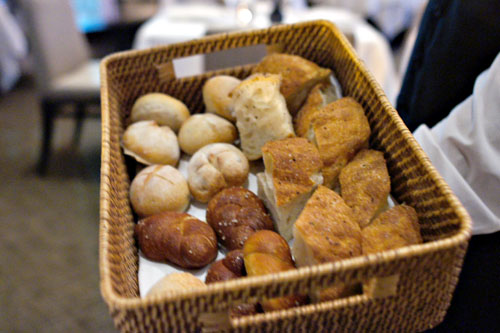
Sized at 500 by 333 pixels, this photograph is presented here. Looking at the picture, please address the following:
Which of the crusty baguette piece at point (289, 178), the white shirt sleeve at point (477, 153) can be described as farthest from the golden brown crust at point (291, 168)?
the white shirt sleeve at point (477, 153)

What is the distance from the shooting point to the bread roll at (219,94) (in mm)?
850

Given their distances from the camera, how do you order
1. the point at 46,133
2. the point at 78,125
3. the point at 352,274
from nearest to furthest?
the point at 352,274 < the point at 46,133 < the point at 78,125

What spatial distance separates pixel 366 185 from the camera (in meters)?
0.64

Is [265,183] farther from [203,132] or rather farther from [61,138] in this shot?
[61,138]

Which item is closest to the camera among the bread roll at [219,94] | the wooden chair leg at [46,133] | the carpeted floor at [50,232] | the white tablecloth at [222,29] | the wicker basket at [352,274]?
the wicker basket at [352,274]

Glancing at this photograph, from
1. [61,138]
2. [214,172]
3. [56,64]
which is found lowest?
[61,138]

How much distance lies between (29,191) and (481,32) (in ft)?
6.53

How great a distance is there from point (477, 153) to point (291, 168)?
28cm

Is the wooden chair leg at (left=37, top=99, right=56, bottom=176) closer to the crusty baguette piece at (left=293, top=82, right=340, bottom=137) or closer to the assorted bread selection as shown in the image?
the assorted bread selection

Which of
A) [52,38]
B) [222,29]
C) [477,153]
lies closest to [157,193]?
[477,153]

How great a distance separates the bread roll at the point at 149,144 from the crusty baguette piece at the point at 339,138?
0.93ft

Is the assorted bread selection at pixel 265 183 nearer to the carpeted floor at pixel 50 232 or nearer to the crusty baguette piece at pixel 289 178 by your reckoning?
the crusty baguette piece at pixel 289 178

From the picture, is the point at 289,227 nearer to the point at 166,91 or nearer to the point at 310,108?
the point at 310,108

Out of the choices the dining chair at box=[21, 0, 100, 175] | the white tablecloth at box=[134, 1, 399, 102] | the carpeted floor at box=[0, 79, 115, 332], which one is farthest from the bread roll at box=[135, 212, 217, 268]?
the dining chair at box=[21, 0, 100, 175]
